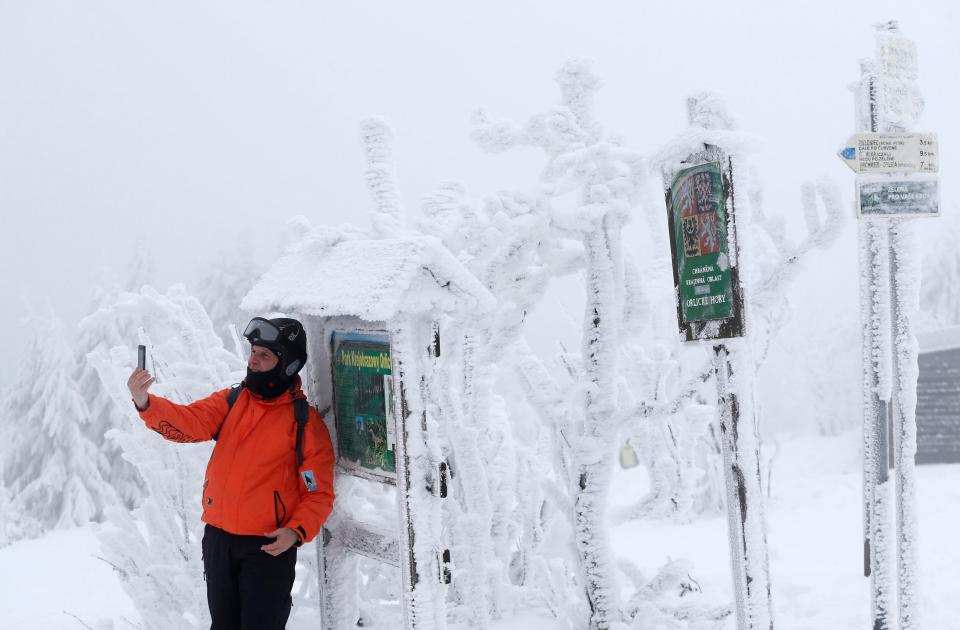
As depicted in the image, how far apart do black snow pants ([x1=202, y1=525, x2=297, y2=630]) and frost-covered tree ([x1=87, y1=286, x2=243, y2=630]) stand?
1.01 m

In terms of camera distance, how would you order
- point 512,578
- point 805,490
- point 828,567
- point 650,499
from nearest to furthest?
point 650,499
point 512,578
point 828,567
point 805,490

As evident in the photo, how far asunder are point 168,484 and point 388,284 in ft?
7.37

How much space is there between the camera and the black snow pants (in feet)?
9.29

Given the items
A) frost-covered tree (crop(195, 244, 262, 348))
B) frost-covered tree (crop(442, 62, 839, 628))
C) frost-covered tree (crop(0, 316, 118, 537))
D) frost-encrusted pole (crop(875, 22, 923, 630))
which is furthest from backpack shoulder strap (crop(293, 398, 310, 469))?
frost-covered tree (crop(195, 244, 262, 348))

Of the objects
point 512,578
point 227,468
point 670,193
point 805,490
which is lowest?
point 805,490

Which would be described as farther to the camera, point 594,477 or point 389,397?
point 594,477

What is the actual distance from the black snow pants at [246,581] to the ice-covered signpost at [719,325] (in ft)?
5.49

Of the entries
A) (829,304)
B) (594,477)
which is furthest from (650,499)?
(829,304)

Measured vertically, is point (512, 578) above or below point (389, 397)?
below

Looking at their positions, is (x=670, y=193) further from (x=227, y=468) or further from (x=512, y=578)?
(x=512, y=578)

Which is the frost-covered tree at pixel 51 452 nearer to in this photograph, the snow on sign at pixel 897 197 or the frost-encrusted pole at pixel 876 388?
the frost-encrusted pole at pixel 876 388

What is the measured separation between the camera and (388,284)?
2473mm

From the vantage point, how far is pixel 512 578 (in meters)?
5.34

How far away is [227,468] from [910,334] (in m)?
3.07
